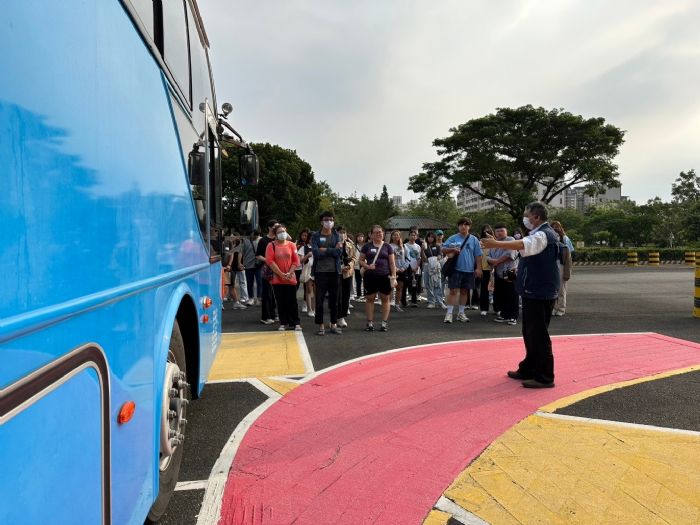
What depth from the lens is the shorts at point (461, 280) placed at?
8.78 m

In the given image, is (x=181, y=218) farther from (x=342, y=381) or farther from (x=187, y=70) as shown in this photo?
(x=342, y=381)

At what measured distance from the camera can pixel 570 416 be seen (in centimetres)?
383

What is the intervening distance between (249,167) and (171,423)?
324 centimetres

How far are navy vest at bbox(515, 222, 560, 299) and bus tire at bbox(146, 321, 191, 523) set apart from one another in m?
3.38

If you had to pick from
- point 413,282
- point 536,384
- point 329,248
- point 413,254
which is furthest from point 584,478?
point 413,282

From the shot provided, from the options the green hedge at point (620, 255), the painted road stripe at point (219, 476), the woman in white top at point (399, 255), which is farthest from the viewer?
the green hedge at point (620, 255)

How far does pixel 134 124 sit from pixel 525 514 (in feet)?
9.16

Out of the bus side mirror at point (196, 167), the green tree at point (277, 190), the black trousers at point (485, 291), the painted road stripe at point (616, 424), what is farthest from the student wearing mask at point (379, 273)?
the green tree at point (277, 190)

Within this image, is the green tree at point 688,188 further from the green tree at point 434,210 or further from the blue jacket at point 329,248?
the blue jacket at point 329,248

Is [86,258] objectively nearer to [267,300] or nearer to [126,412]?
[126,412]

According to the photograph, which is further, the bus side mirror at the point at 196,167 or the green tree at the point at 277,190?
the green tree at the point at 277,190

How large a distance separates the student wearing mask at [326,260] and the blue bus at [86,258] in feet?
15.2

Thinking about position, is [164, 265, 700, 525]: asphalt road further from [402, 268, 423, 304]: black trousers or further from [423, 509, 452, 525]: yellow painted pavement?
[423, 509, 452, 525]: yellow painted pavement

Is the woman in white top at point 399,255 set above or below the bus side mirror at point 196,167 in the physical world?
below
